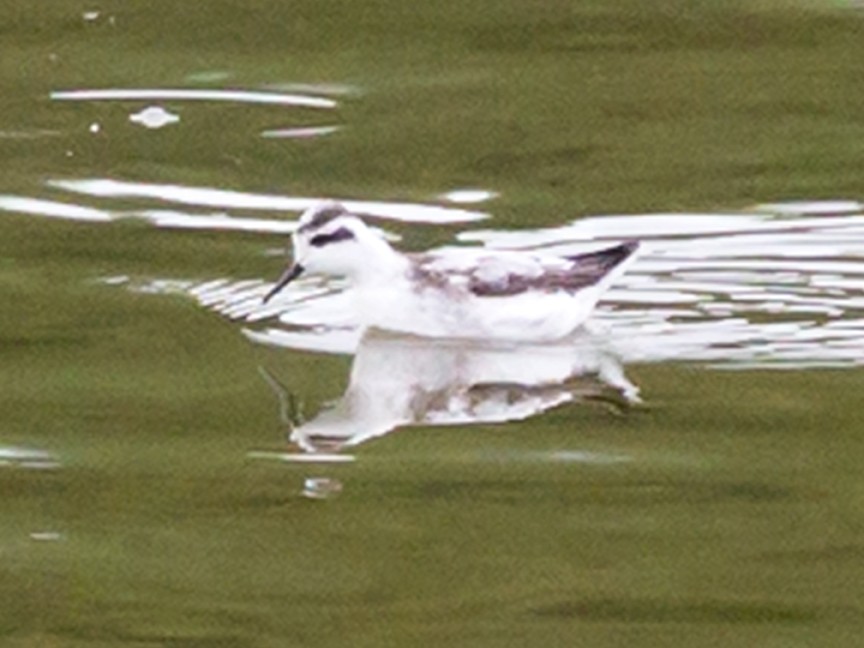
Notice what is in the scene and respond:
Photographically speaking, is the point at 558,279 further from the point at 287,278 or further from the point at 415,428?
the point at 415,428

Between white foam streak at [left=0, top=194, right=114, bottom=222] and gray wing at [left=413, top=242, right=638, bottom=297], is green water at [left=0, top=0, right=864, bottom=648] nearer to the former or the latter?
white foam streak at [left=0, top=194, right=114, bottom=222]

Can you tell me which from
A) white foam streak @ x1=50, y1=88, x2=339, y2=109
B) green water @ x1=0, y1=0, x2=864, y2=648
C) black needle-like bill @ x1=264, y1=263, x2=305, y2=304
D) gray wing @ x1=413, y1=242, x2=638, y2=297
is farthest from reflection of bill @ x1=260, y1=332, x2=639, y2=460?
white foam streak @ x1=50, y1=88, x2=339, y2=109

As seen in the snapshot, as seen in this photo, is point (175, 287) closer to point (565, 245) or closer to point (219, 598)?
point (565, 245)

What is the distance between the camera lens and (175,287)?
44.0ft

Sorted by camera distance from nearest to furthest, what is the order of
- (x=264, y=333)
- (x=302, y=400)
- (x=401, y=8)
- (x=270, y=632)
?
1. (x=270, y=632)
2. (x=302, y=400)
3. (x=264, y=333)
4. (x=401, y=8)

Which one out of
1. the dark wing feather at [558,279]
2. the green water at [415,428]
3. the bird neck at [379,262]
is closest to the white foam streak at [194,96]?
the green water at [415,428]

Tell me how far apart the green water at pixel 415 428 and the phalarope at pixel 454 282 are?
1.79 ft

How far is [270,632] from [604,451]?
2.15 meters

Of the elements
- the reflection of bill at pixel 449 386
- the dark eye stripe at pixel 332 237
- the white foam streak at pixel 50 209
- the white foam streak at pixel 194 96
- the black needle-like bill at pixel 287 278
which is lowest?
the reflection of bill at pixel 449 386

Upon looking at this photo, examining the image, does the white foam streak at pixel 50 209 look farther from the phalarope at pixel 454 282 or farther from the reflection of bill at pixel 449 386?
the reflection of bill at pixel 449 386

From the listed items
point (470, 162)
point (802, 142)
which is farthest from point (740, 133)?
point (470, 162)

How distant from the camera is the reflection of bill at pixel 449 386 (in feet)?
38.1

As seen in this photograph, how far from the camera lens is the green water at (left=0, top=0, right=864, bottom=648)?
31.4 feet

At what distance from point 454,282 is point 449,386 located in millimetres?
724
